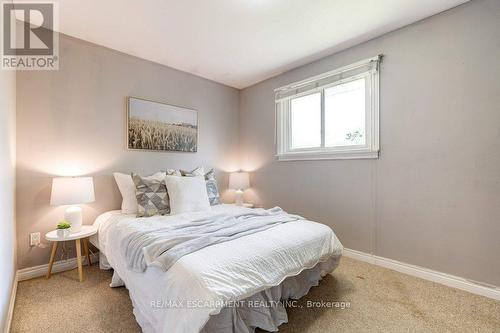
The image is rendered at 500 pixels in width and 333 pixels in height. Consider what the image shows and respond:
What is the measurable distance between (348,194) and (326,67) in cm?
161

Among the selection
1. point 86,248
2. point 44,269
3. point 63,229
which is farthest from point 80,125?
point 44,269

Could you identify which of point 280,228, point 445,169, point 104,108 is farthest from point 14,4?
point 445,169

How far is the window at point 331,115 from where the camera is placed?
8.61 ft

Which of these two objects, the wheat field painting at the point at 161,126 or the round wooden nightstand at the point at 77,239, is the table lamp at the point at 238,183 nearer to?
the wheat field painting at the point at 161,126

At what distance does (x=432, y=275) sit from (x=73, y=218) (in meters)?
3.48

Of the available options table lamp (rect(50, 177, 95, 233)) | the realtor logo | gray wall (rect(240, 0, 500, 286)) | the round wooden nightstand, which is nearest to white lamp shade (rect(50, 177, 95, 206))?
table lamp (rect(50, 177, 95, 233))

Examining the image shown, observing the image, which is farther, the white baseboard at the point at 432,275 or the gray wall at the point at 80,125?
the gray wall at the point at 80,125

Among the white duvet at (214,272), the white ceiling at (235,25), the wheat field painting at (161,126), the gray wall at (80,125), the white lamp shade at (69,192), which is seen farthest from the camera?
the wheat field painting at (161,126)

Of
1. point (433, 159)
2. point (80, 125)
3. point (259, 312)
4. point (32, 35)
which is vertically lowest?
point (259, 312)

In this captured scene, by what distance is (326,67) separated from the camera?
2.97 meters

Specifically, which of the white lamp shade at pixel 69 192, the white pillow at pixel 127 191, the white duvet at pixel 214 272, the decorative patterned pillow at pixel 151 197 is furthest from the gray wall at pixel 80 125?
the white duvet at pixel 214 272

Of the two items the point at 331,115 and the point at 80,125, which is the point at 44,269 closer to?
the point at 80,125

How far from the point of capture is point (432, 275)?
2.20 m

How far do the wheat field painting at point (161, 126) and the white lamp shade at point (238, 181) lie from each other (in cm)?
73
